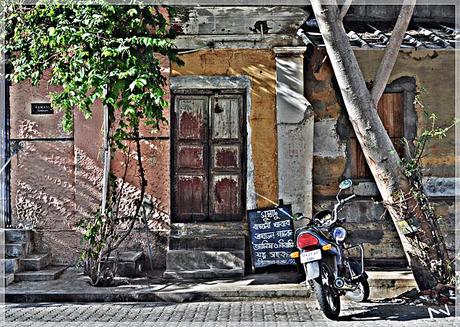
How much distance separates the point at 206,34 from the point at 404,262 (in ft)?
15.1

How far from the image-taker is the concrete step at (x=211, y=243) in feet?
A: 30.9

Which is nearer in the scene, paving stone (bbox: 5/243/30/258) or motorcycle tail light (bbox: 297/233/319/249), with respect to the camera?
motorcycle tail light (bbox: 297/233/319/249)

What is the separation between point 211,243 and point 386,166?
296 cm

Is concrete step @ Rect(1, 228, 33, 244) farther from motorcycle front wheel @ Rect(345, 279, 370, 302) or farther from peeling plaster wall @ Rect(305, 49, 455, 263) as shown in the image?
motorcycle front wheel @ Rect(345, 279, 370, 302)

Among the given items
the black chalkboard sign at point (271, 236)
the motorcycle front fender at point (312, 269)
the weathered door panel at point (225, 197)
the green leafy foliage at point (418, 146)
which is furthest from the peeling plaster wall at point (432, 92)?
the motorcycle front fender at point (312, 269)

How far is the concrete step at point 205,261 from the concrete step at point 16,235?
224 centimetres

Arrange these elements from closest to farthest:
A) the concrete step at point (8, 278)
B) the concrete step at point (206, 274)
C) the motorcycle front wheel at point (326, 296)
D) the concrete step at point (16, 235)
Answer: the motorcycle front wheel at point (326, 296) → the concrete step at point (8, 278) → the concrete step at point (206, 274) → the concrete step at point (16, 235)

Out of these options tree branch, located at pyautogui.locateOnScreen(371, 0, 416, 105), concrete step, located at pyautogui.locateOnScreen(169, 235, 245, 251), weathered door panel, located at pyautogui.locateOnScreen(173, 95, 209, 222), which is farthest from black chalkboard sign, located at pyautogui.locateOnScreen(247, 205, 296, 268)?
tree branch, located at pyautogui.locateOnScreen(371, 0, 416, 105)

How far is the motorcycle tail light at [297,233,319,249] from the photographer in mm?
7137

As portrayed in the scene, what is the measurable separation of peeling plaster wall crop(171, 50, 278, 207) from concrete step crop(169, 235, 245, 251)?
68 centimetres

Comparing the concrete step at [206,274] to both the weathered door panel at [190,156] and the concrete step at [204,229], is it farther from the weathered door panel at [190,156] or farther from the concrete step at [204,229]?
the weathered door panel at [190,156]

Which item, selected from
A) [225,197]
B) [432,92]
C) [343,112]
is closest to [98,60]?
[225,197]

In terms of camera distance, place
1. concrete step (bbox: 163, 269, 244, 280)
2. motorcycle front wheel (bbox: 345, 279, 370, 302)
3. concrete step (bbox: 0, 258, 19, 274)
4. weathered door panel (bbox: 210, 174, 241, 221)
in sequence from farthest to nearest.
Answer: weathered door panel (bbox: 210, 174, 241, 221) < concrete step (bbox: 163, 269, 244, 280) < concrete step (bbox: 0, 258, 19, 274) < motorcycle front wheel (bbox: 345, 279, 370, 302)

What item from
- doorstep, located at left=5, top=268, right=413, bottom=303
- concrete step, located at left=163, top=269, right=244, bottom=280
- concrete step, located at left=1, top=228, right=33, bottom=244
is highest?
concrete step, located at left=1, top=228, right=33, bottom=244
